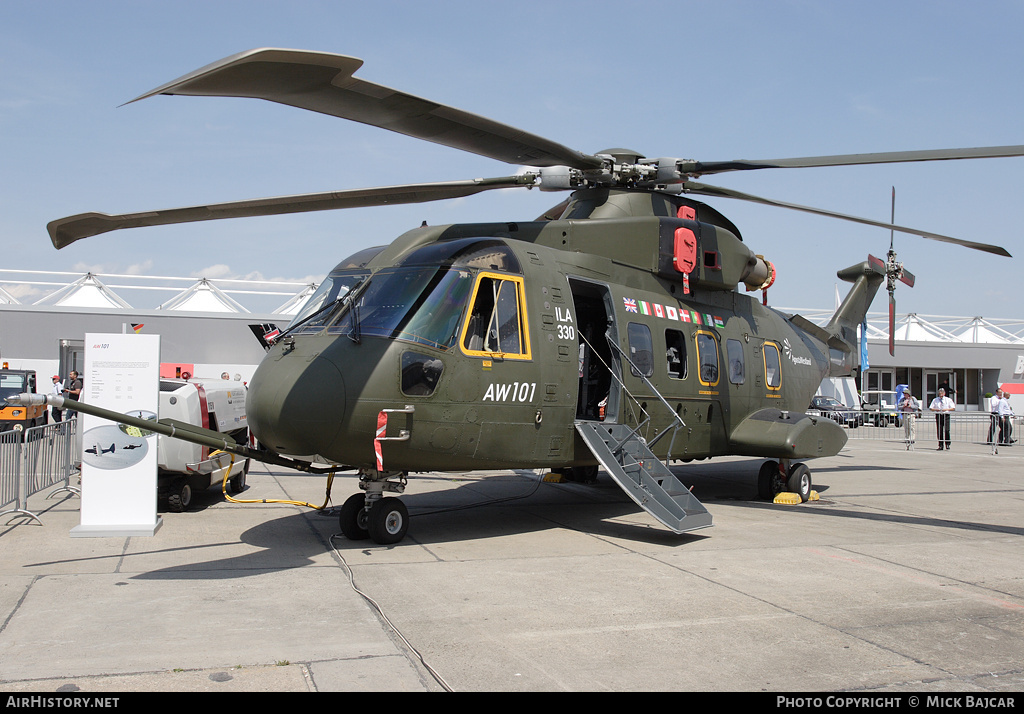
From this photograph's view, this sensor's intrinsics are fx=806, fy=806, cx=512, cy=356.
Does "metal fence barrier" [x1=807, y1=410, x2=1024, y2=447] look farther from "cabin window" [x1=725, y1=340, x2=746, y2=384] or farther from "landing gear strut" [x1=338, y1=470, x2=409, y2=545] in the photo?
"landing gear strut" [x1=338, y1=470, x2=409, y2=545]

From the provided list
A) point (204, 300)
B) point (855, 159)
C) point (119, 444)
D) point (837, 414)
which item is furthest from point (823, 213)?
point (204, 300)

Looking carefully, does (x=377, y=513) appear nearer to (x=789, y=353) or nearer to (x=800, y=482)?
(x=800, y=482)

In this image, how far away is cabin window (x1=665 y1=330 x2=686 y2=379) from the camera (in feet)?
34.7

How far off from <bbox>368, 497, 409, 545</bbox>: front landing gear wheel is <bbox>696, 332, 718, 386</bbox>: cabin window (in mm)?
4838

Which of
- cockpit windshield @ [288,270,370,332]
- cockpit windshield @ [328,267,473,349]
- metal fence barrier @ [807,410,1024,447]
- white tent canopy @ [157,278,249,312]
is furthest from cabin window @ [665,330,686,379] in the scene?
white tent canopy @ [157,278,249,312]

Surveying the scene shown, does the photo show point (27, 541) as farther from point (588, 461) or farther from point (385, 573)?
point (588, 461)

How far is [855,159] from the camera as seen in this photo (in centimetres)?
853

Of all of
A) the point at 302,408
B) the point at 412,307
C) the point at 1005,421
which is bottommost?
the point at 1005,421

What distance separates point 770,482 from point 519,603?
7.41 meters

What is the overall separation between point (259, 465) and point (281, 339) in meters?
10.1

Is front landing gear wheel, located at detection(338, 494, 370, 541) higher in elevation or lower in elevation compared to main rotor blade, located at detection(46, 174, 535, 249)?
lower

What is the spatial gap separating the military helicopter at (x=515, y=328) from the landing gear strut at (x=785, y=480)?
0.05m

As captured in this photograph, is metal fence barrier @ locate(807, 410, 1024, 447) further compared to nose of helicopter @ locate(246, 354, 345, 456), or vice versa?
metal fence barrier @ locate(807, 410, 1024, 447)

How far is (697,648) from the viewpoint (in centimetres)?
489
